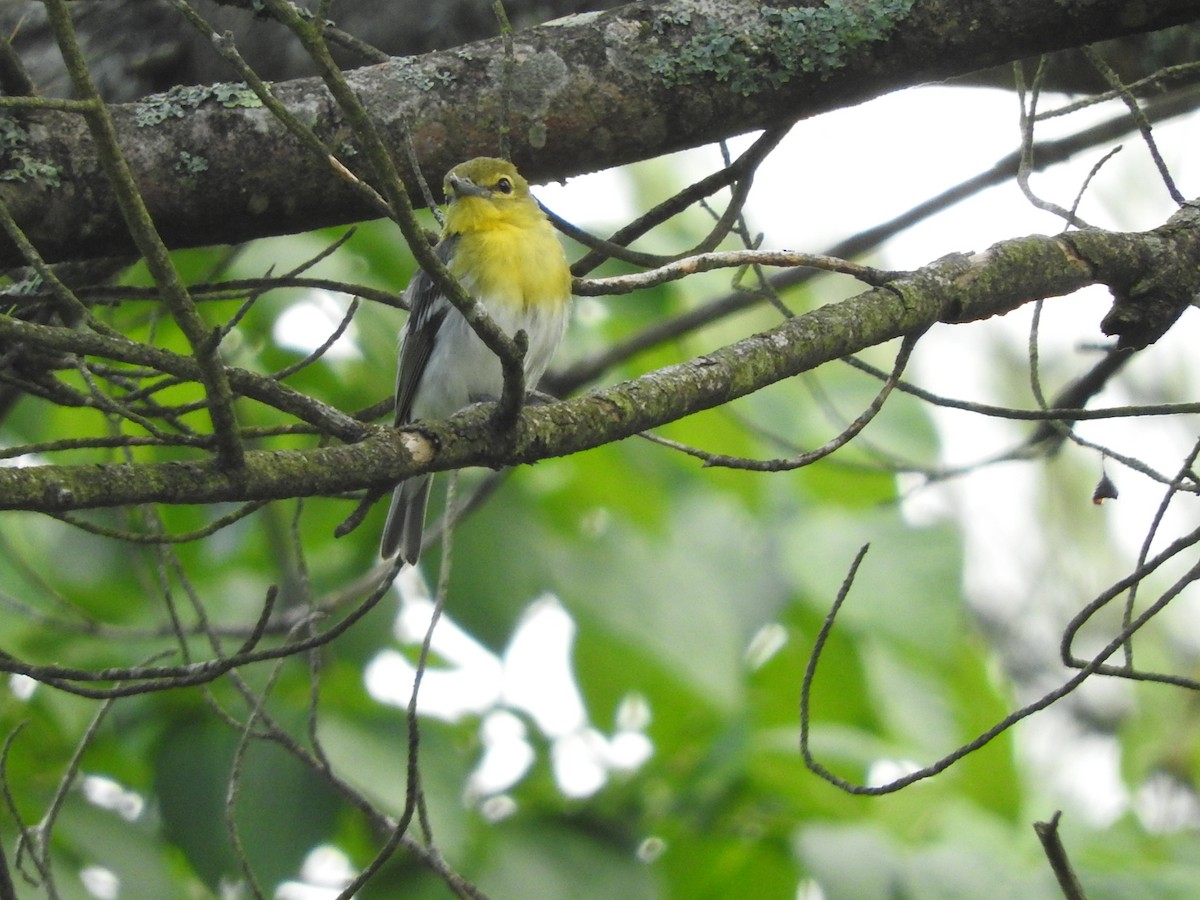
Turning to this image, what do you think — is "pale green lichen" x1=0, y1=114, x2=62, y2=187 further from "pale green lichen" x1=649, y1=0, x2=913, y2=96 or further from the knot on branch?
the knot on branch

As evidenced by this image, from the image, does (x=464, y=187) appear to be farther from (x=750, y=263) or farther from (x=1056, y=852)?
(x=1056, y=852)

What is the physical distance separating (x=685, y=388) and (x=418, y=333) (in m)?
2.32

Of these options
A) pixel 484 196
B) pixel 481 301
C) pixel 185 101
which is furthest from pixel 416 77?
pixel 481 301

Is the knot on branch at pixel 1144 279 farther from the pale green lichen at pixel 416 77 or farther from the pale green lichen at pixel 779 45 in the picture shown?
the pale green lichen at pixel 416 77

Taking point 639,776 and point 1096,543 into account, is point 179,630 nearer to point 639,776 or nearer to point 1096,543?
point 639,776

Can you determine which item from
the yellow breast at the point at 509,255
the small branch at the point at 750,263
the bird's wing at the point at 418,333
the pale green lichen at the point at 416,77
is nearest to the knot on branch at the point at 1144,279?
the small branch at the point at 750,263

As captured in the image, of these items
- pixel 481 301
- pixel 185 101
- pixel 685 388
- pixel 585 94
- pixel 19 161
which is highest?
pixel 481 301

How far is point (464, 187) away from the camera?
3967 millimetres

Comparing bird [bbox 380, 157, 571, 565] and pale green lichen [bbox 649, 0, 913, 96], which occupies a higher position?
bird [bbox 380, 157, 571, 565]

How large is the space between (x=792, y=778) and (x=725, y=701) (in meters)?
0.31

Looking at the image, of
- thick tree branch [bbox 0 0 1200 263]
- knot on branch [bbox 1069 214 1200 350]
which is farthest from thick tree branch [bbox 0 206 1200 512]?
thick tree branch [bbox 0 0 1200 263]

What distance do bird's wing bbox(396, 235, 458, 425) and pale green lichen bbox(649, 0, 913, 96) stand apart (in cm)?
163

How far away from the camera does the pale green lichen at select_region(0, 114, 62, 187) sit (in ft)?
8.95

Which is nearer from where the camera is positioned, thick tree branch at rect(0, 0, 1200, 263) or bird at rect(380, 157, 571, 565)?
thick tree branch at rect(0, 0, 1200, 263)
